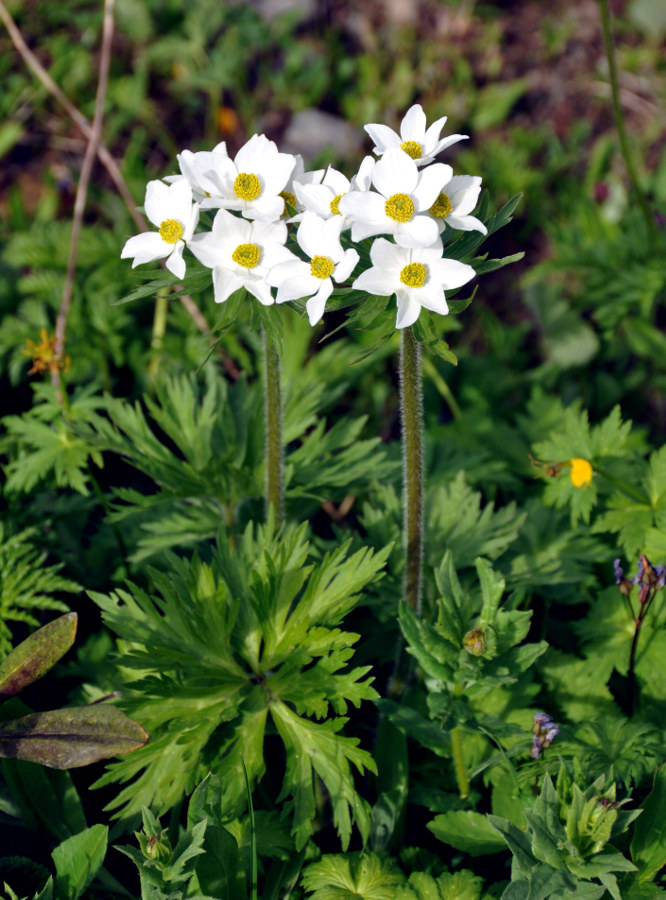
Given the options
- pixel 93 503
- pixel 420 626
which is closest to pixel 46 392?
pixel 93 503

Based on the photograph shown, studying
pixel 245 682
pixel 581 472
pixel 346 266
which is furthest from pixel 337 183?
pixel 245 682

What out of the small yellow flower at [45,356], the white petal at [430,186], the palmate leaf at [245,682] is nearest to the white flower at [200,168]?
the white petal at [430,186]

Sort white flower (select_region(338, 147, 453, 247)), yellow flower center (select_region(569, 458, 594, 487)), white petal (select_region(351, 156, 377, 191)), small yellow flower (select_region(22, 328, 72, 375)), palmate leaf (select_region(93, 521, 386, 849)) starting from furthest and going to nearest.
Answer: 1. small yellow flower (select_region(22, 328, 72, 375))
2. yellow flower center (select_region(569, 458, 594, 487))
3. palmate leaf (select_region(93, 521, 386, 849))
4. white petal (select_region(351, 156, 377, 191))
5. white flower (select_region(338, 147, 453, 247))

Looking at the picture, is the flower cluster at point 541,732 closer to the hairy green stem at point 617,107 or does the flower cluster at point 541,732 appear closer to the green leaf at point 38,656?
the green leaf at point 38,656

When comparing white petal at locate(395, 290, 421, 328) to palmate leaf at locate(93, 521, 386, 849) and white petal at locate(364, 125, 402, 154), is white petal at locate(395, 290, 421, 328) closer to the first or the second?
white petal at locate(364, 125, 402, 154)

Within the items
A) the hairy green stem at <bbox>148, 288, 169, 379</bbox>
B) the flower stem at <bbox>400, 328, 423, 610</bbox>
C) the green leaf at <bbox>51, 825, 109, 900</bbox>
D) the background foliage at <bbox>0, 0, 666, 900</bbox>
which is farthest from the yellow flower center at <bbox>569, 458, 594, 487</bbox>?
the hairy green stem at <bbox>148, 288, 169, 379</bbox>

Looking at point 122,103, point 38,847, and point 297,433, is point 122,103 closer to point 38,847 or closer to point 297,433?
point 297,433
